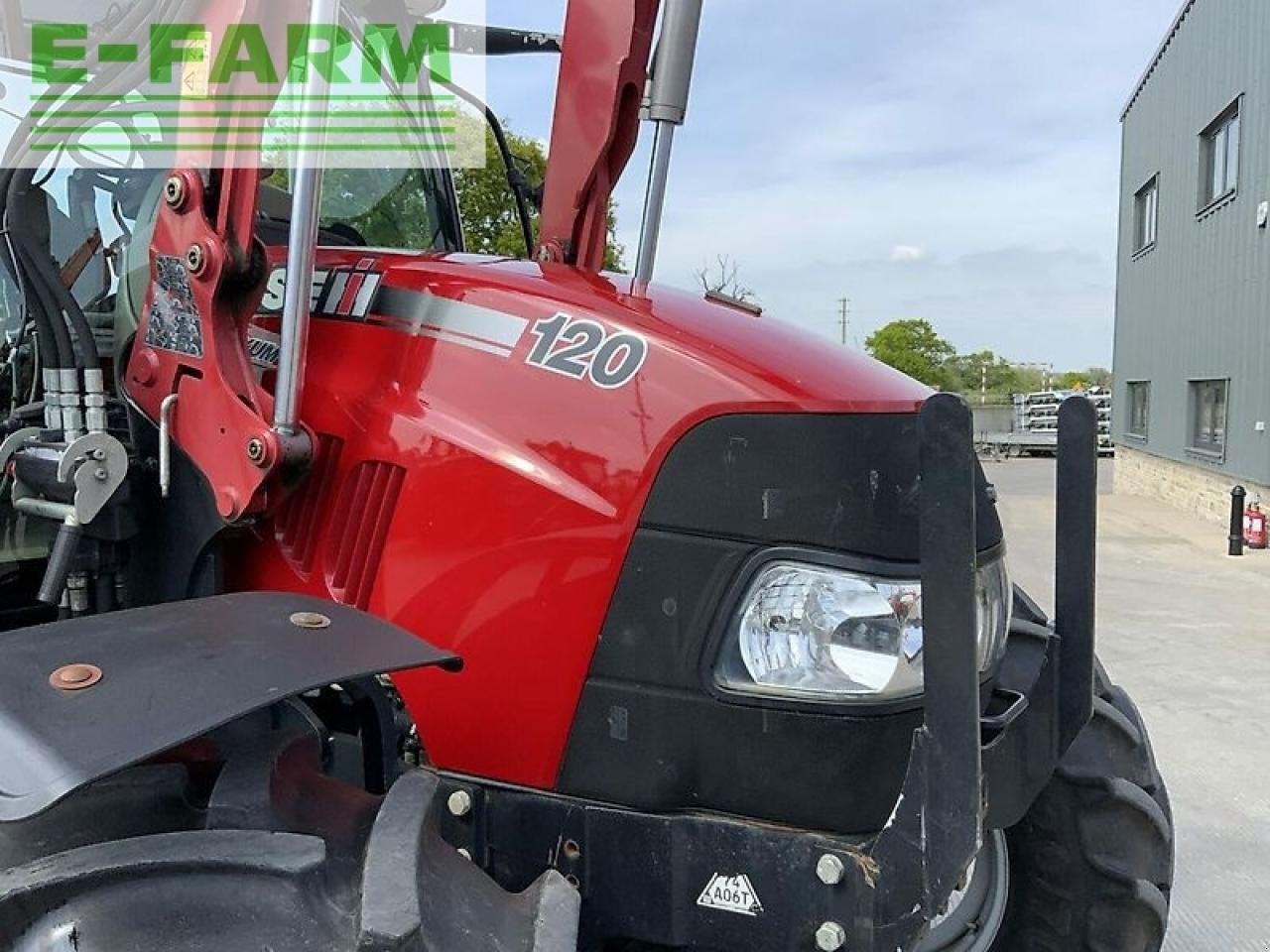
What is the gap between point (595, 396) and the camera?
5.57 feet

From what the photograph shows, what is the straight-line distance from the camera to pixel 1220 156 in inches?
529

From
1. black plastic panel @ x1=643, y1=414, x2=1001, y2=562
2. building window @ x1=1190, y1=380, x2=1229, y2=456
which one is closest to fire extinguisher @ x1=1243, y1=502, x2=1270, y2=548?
building window @ x1=1190, y1=380, x2=1229, y2=456

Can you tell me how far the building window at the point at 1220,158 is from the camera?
12570 millimetres

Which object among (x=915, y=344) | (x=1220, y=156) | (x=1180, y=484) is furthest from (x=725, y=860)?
(x=915, y=344)

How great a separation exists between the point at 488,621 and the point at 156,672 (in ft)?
1.69

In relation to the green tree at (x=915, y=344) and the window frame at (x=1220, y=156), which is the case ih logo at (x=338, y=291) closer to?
the window frame at (x=1220, y=156)

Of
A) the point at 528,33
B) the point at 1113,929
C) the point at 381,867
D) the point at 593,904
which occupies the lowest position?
the point at 1113,929

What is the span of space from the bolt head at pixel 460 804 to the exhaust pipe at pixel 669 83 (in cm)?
105

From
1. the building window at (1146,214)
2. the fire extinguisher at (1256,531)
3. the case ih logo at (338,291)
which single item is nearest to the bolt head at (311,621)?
the case ih logo at (338,291)

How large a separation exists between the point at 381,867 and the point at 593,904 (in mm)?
441

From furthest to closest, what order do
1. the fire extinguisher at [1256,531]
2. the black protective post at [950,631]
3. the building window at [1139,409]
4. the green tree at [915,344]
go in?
1. the green tree at [915,344]
2. the building window at [1139,409]
3. the fire extinguisher at [1256,531]
4. the black protective post at [950,631]

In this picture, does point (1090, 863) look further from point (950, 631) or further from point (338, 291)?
point (338, 291)

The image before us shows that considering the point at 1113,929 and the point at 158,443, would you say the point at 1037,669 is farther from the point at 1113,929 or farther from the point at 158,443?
the point at 158,443

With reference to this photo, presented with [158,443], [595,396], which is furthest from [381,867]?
[158,443]
